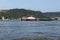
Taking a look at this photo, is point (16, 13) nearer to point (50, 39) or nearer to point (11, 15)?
point (11, 15)

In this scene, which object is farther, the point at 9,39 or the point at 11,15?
the point at 11,15

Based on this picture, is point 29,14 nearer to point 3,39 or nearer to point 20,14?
point 20,14

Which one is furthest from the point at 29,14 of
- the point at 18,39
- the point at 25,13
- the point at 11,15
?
the point at 18,39

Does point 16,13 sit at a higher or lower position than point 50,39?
lower

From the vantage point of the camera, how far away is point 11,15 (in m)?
187

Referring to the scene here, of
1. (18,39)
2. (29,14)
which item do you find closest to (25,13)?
(29,14)

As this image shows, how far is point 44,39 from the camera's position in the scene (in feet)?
66.1

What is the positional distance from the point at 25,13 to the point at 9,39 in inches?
7031

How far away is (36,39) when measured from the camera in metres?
20.2

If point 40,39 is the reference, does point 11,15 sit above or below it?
below

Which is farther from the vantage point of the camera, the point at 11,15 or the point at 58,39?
the point at 11,15

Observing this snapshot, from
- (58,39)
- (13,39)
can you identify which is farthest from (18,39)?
(58,39)

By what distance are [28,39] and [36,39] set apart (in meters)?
0.64

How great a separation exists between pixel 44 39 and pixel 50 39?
0.48 m
